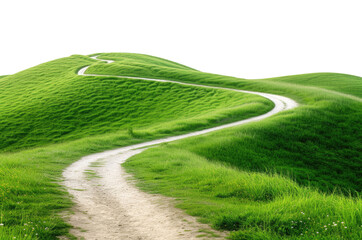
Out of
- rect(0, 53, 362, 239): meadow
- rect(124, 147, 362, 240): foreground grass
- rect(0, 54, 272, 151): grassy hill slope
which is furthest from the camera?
rect(0, 54, 272, 151): grassy hill slope

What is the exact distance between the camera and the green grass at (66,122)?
25.6 feet

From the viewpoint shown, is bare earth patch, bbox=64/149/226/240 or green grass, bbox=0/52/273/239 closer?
bare earth patch, bbox=64/149/226/240

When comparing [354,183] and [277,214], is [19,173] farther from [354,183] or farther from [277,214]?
[354,183]

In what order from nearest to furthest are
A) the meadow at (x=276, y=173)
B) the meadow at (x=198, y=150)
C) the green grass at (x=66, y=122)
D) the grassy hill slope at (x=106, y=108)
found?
the meadow at (x=276, y=173) < the meadow at (x=198, y=150) < the green grass at (x=66, y=122) < the grassy hill slope at (x=106, y=108)

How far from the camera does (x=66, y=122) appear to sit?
1547 inches

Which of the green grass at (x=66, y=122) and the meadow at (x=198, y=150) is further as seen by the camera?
the green grass at (x=66, y=122)

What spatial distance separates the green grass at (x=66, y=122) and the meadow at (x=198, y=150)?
0.07 meters

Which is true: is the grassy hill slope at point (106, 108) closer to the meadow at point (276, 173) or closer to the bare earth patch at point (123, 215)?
the meadow at point (276, 173)

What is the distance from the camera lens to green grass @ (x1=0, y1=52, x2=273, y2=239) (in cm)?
779

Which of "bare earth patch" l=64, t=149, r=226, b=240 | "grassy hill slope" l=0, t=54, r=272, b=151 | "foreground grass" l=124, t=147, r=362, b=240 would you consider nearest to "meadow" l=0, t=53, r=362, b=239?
"foreground grass" l=124, t=147, r=362, b=240

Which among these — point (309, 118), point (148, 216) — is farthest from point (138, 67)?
→ point (148, 216)

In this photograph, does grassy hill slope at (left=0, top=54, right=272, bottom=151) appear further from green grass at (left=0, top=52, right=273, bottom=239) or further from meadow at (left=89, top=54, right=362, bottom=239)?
meadow at (left=89, top=54, right=362, bottom=239)

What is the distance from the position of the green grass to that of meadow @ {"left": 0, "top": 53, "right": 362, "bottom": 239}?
7 centimetres

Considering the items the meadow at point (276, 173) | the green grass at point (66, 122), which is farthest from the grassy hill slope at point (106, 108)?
the meadow at point (276, 173)
